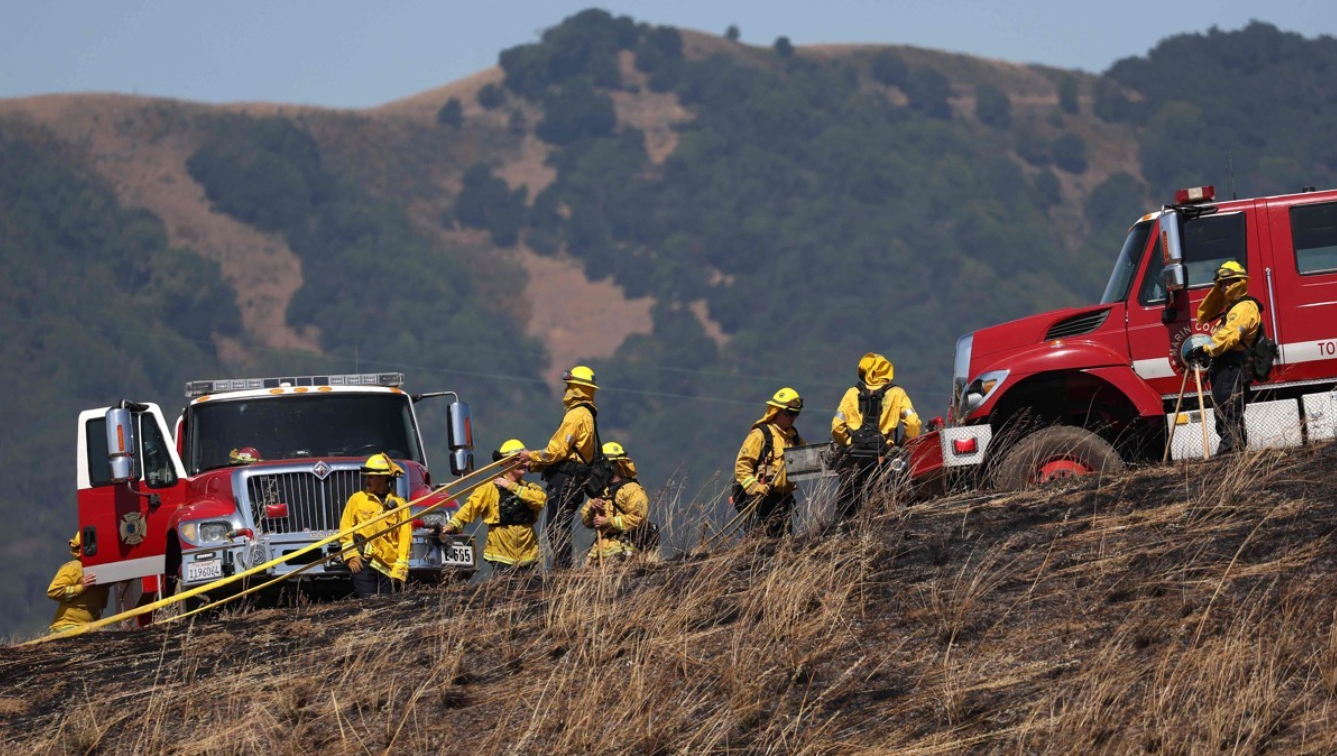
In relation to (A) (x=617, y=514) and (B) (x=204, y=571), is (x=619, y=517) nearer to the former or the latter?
(A) (x=617, y=514)

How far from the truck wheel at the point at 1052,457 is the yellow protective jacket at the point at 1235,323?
956 mm

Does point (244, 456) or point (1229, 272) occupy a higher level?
point (1229, 272)

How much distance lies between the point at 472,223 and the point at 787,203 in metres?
30.6

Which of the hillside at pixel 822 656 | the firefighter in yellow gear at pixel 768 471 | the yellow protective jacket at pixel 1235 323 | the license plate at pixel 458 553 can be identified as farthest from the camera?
the license plate at pixel 458 553

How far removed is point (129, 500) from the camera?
586 inches

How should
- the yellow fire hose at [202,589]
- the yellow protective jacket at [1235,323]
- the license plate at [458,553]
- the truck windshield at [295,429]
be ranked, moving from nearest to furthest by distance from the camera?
the yellow fire hose at [202,589] < the yellow protective jacket at [1235,323] < the license plate at [458,553] < the truck windshield at [295,429]

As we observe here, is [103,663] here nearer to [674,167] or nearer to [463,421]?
[463,421]

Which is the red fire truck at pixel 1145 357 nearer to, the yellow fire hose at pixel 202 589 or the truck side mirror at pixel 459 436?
the yellow fire hose at pixel 202 589

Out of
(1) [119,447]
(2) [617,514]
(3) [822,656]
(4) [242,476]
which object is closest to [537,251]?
(4) [242,476]

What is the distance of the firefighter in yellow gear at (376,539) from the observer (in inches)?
490

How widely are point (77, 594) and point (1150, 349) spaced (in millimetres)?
8143

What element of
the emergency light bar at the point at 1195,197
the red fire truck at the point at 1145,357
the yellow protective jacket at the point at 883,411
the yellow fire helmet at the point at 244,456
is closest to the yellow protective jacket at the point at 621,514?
the red fire truck at the point at 1145,357

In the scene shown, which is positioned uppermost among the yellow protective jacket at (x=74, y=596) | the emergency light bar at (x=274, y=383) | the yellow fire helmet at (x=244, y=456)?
the emergency light bar at (x=274, y=383)

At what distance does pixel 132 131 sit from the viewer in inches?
6944
